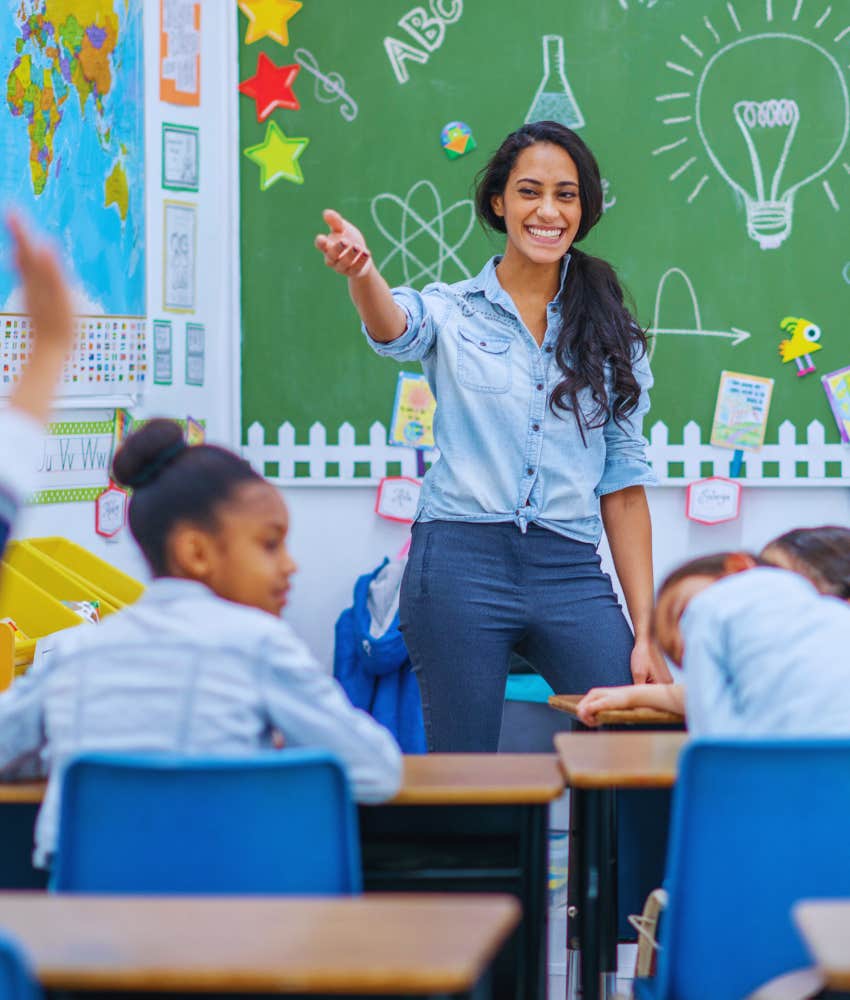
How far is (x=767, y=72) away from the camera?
4098 millimetres

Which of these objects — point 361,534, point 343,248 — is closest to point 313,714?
point 343,248

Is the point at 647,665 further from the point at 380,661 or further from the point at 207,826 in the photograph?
the point at 380,661

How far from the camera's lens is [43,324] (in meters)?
1.35

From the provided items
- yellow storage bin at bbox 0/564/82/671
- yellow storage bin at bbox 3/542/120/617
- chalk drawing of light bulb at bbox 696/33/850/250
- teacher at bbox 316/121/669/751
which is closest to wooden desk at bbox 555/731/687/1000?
teacher at bbox 316/121/669/751

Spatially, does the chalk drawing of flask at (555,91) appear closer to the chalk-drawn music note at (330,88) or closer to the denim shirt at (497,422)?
the chalk-drawn music note at (330,88)

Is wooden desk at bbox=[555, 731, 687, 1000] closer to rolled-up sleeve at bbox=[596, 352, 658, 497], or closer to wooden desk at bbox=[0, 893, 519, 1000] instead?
wooden desk at bbox=[0, 893, 519, 1000]

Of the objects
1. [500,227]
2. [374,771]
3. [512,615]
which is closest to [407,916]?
[374,771]

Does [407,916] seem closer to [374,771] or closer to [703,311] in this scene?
[374,771]

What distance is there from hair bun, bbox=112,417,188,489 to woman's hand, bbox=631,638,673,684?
3.54 feet

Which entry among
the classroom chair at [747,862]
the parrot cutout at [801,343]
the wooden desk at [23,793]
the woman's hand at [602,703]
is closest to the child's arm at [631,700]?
the woman's hand at [602,703]

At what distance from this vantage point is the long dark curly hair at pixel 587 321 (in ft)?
8.36

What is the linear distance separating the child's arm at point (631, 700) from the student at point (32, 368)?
43.5 inches

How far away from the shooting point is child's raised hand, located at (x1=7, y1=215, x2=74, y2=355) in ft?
4.26

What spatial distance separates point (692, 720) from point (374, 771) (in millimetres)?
440
